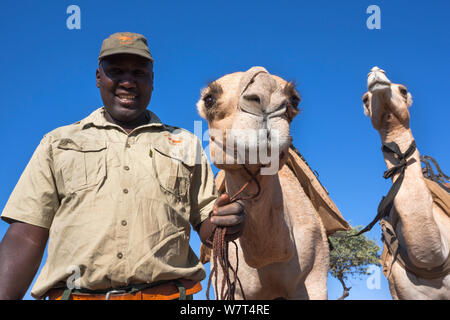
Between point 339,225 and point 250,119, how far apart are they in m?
2.54

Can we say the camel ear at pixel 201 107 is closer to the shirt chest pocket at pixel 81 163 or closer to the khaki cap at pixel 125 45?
the khaki cap at pixel 125 45

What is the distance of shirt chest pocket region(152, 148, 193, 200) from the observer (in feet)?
9.50

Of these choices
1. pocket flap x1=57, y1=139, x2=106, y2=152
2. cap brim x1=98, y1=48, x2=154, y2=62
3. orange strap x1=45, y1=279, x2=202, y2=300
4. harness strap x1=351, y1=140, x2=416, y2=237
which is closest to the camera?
orange strap x1=45, y1=279, x2=202, y2=300

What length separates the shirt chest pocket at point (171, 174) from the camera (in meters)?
2.89

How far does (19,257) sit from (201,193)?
1.11 metres

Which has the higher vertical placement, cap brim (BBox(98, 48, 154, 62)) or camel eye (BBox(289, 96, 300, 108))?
cap brim (BBox(98, 48, 154, 62))

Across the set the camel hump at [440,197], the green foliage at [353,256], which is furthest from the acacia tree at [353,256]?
the camel hump at [440,197]

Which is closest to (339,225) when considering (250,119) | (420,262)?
(420,262)

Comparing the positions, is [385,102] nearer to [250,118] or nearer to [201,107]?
[201,107]

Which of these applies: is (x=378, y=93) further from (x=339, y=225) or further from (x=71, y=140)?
(x=71, y=140)

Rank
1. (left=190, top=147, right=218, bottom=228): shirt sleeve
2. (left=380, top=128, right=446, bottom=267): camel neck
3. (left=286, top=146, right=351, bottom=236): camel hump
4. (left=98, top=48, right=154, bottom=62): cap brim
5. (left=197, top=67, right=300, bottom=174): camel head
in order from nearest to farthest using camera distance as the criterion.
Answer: (left=197, top=67, right=300, bottom=174): camel head → (left=98, top=48, right=154, bottom=62): cap brim → (left=190, top=147, right=218, bottom=228): shirt sleeve → (left=286, top=146, right=351, bottom=236): camel hump → (left=380, top=128, right=446, bottom=267): camel neck

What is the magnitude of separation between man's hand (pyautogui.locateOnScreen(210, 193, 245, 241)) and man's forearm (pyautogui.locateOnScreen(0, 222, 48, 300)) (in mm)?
961

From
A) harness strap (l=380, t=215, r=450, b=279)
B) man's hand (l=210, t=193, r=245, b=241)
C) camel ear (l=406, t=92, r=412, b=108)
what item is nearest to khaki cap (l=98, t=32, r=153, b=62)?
man's hand (l=210, t=193, r=245, b=241)

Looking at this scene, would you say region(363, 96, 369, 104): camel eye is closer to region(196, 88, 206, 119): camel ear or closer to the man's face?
region(196, 88, 206, 119): camel ear
